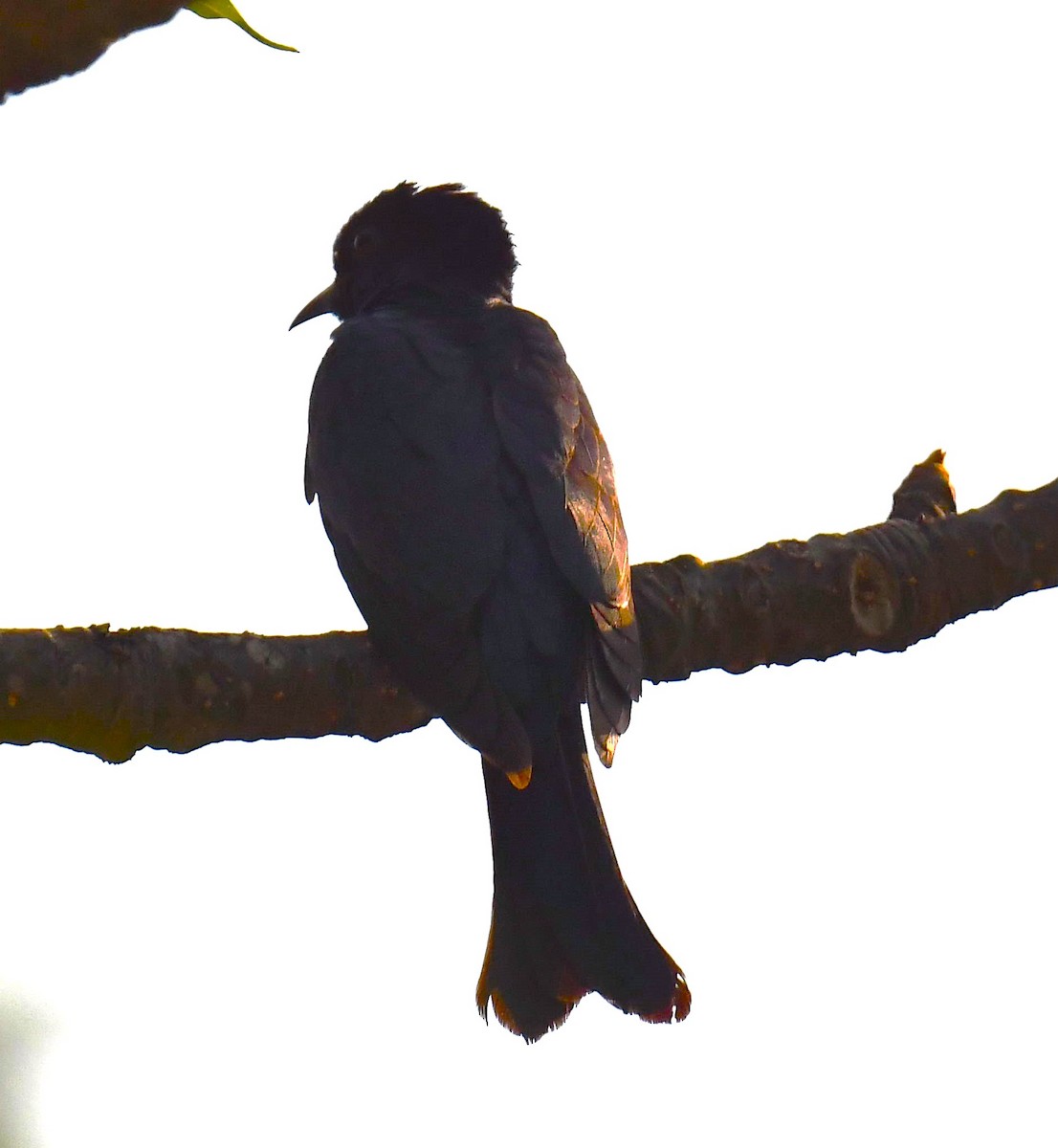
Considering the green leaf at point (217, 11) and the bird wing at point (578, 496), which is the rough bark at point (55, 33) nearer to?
the green leaf at point (217, 11)

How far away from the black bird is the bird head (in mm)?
1224

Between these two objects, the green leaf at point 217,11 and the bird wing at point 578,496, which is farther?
the bird wing at point 578,496

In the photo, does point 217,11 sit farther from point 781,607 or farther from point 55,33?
point 781,607

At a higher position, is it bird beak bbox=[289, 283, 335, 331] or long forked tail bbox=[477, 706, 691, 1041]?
bird beak bbox=[289, 283, 335, 331]

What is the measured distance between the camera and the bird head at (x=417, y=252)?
521 centimetres

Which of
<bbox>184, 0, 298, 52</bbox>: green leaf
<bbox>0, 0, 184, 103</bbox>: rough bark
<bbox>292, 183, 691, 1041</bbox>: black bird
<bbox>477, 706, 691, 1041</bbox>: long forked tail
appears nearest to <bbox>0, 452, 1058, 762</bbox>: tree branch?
<bbox>292, 183, 691, 1041</bbox>: black bird

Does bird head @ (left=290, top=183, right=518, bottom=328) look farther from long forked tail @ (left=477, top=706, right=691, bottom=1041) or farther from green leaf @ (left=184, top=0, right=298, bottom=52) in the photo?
green leaf @ (left=184, top=0, right=298, bottom=52)

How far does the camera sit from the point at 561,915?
11.6 feet

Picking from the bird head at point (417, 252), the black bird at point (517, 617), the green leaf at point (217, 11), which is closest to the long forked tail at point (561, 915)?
the black bird at point (517, 617)

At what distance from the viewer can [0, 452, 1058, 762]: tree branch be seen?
307 cm

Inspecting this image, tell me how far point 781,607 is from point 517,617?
592mm

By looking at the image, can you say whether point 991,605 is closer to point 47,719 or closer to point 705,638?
point 705,638

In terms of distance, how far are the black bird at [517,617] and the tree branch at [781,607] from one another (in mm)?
113

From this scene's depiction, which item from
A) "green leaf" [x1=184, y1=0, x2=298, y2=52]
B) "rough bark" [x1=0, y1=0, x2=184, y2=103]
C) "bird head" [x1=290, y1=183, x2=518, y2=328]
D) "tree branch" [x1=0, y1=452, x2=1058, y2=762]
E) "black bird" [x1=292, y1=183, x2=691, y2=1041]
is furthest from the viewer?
"bird head" [x1=290, y1=183, x2=518, y2=328]
